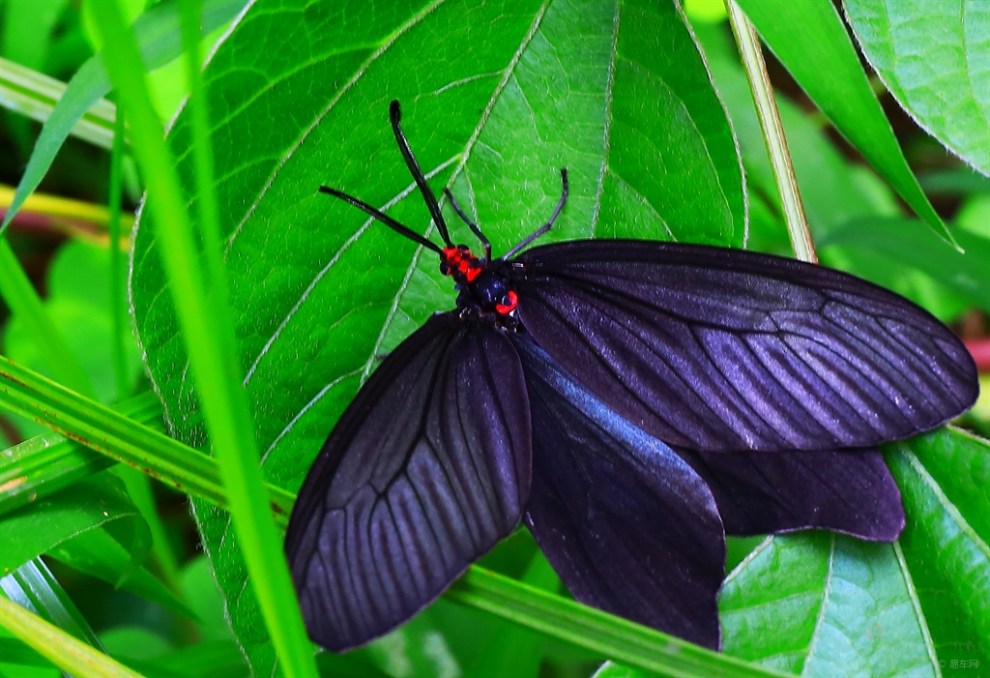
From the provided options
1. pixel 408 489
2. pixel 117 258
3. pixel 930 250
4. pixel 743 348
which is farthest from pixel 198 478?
pixel 930 250

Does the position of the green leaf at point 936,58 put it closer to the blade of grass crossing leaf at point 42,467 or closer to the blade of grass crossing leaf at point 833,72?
the blade of grass crossing leaf at point 833,72

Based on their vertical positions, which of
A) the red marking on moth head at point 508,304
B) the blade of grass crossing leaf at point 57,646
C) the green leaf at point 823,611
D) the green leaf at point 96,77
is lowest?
the green leaf at point 823,611

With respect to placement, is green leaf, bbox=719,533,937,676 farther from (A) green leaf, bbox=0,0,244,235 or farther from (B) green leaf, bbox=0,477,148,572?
(A) green leaf, bbox=0,0,244,235

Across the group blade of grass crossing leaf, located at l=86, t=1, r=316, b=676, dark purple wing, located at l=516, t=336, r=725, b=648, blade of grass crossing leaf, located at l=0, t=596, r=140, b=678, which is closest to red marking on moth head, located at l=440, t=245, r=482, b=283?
dark purple wing, located at l=516, t=336, r=725, b=648

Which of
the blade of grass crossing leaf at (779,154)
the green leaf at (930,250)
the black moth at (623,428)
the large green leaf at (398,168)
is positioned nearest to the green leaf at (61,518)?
the large green leaf at (398,168)

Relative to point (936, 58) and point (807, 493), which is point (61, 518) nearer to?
point (807, 493)

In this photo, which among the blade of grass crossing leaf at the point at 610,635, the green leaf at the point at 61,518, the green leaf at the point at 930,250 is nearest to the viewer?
the blade of grass crossing leaf at the point at 610,635

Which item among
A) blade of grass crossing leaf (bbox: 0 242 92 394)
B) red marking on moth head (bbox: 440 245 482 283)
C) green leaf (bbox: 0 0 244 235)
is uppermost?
green leaf (bbox: 0 0 244 235)

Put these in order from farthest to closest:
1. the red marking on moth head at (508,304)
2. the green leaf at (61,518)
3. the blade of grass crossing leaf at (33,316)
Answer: the blade of grass crossing leaf at (33,316) < the red marking on moth head at (508,304) < the green leaf at (61,518)
